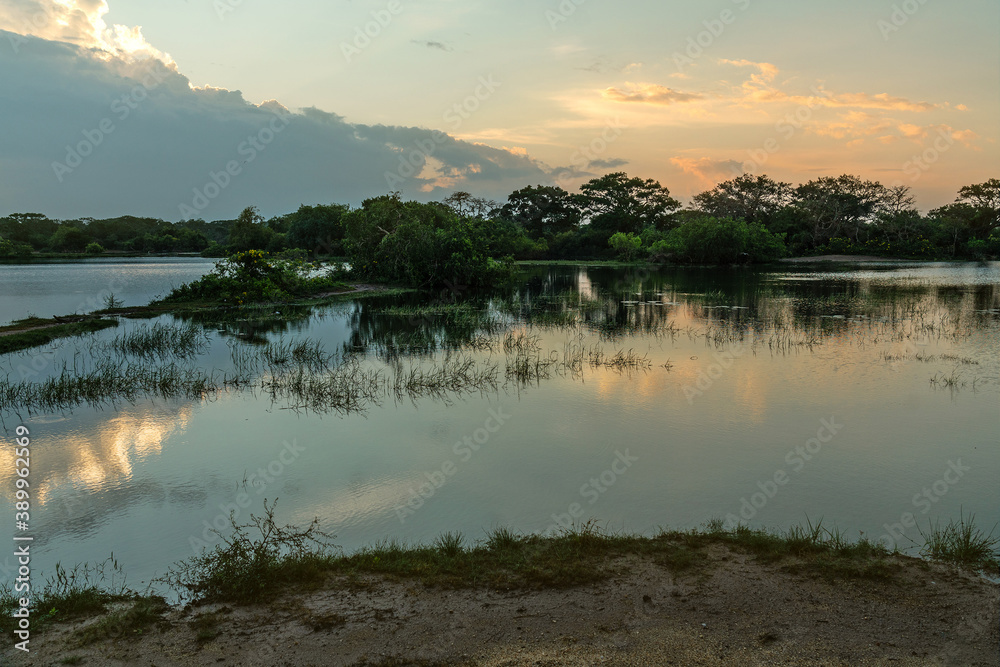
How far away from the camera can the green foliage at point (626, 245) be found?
71425 mm

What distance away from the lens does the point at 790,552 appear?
5156 millimetres

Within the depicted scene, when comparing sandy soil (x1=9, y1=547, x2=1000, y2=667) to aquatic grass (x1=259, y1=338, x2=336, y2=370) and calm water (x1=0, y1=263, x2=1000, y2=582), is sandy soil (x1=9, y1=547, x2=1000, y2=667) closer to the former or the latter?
calm water (x1=0, y1=263, x2=1000, y2=582)

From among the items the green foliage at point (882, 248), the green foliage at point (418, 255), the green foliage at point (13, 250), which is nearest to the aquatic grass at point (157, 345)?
the green foliage at point (418, 255)

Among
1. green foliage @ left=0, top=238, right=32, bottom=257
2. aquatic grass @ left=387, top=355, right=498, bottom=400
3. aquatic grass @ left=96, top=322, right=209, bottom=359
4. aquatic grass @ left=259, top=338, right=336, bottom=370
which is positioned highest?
green foliage @ left=0, top=238, right=32, bottom=257

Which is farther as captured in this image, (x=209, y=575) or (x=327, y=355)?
(x=327, y=355)

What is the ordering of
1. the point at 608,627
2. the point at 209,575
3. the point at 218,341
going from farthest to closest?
the point at 218,341, the point at 209,575, the point at 608,627

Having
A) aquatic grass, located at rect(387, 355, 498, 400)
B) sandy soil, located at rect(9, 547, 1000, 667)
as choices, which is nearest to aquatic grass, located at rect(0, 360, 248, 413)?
aquatic grass, located at rect(387, 355, 498, 400)

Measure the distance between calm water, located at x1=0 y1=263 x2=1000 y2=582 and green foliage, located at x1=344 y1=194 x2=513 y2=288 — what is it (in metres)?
17.5

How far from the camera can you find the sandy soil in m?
3.82

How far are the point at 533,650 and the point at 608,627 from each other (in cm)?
59

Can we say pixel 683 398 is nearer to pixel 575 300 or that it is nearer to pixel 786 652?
pixel 786 652

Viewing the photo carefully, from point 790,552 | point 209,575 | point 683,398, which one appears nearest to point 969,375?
point 683,398

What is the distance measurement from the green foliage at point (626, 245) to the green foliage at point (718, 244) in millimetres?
4533

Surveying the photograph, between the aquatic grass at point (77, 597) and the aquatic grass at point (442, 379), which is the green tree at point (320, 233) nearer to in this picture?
the aquatic grass at point (442, 379)
